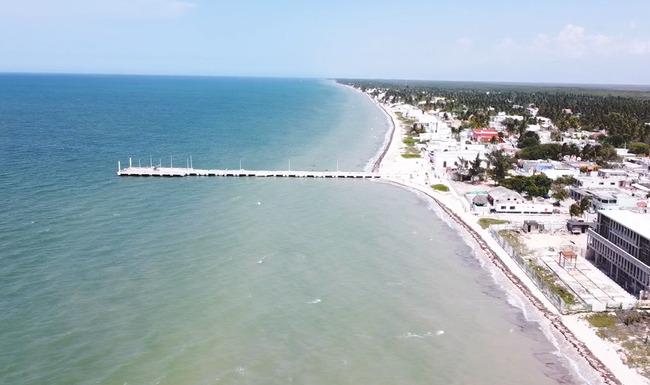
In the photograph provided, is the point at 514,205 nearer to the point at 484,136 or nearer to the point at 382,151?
the point at 382,151

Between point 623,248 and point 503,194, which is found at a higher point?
point 623,248

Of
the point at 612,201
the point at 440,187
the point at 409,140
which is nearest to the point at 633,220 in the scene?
the point at 612,201

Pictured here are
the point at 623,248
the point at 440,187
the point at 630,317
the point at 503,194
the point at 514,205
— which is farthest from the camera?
the point at 440,187

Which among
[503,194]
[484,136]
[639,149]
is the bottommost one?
[503,194]

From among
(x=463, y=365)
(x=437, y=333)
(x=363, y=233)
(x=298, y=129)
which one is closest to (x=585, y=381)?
(x=463, y=365)

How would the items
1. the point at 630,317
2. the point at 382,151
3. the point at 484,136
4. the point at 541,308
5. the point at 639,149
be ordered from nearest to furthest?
1. the point at 630,317
2. the point at 541,308
3. the point at 639,149
4. the point at 382,151
5. the point at 484,136

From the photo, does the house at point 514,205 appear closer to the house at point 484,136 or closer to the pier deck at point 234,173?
the pier deck at point 234,173

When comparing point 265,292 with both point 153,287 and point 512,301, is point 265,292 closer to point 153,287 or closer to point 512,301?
point 153,287

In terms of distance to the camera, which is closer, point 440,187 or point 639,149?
point 440,187
